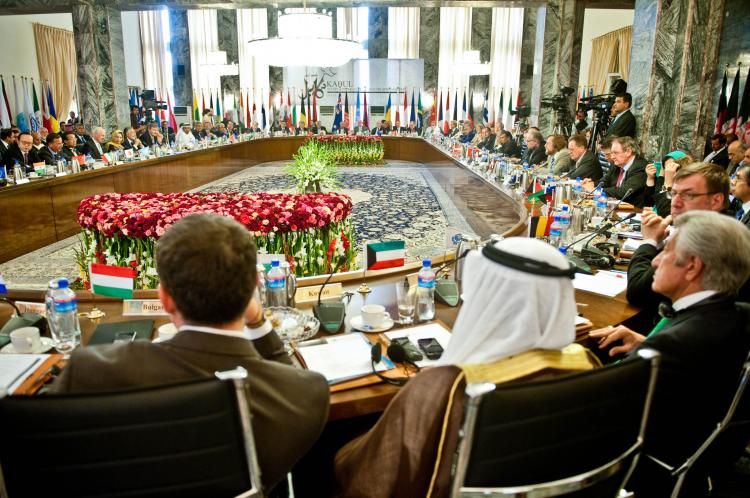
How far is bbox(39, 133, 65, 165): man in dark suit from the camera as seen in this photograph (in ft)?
21.0

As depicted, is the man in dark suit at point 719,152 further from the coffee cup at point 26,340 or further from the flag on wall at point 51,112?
the flag on wall at point 51,112

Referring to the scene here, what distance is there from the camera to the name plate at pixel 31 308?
192 cm

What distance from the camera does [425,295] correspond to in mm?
1928

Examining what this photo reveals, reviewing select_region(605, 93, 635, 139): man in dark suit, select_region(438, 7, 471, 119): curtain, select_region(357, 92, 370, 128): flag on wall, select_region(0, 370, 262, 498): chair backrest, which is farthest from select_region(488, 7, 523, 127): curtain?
select_region(0, 370, 262, 498): chair backrest

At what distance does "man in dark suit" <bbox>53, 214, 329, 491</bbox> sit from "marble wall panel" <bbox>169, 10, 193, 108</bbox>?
16.4 metres

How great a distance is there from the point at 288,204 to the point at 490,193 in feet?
8.96

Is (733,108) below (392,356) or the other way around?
the other way around

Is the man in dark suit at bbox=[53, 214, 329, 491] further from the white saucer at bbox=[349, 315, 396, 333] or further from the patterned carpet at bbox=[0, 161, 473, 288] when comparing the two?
the patterned carpet at bbox=[0, 161, 473, 288]

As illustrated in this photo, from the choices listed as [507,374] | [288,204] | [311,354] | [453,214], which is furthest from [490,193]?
[507,374]

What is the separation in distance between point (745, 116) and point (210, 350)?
715 cm

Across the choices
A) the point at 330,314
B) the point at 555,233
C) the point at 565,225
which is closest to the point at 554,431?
the point at 330,314

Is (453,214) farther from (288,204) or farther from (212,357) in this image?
(212,357)

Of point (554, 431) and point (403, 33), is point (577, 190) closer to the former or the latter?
point (554, 431)

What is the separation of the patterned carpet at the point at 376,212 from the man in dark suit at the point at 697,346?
2.61m
